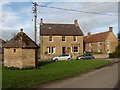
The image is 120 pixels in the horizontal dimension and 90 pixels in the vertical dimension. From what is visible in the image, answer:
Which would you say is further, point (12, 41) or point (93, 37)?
point (93, 37)

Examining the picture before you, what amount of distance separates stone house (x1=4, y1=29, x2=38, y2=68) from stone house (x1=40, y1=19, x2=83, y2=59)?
109 feet

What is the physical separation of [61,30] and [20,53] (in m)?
38.7

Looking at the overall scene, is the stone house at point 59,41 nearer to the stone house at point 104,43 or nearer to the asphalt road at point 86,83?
the stone house at point 104,43

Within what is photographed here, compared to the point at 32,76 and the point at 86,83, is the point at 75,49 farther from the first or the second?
the point at 86,83

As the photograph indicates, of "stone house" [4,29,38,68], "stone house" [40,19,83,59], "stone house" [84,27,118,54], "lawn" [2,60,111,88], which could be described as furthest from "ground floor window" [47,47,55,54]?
"lawn" [2,60,111,88]

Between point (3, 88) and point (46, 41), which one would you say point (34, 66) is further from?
point (46, 41)

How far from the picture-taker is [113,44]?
7856cm

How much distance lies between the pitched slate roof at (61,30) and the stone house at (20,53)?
34.5 m

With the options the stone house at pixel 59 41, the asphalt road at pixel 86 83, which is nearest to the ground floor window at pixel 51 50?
the stone house at pixel 59 41

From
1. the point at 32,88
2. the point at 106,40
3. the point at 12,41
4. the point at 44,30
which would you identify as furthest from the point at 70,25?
the point at 32,88

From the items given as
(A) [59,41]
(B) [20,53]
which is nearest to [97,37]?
(A) [59,41]

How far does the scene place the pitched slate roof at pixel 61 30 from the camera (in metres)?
66.9

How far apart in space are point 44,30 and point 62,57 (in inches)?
520

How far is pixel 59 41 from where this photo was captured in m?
66.9
